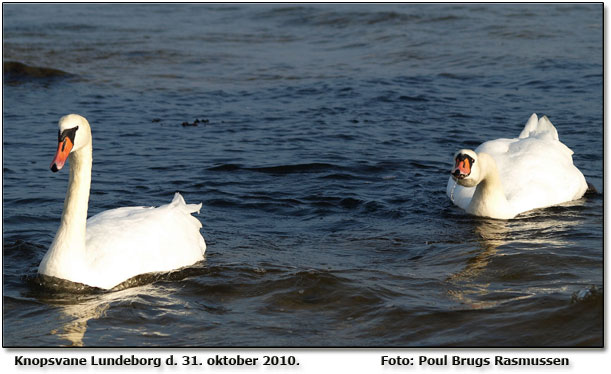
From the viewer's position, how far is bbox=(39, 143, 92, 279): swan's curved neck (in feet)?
22.5

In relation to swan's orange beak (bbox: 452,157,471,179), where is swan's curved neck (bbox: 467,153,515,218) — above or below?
below

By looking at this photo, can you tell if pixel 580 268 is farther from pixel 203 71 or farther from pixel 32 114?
pixel 203 71

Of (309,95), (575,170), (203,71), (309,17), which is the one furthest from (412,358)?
(309,17)

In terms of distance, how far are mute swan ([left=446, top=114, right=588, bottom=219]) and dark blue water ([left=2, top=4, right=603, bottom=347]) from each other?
0.53ft

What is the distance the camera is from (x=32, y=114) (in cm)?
1378

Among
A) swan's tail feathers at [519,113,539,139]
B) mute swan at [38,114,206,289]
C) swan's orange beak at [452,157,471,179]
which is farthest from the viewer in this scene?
swan's tail feathers at [519,113,539,139]

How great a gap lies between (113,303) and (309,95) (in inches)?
345

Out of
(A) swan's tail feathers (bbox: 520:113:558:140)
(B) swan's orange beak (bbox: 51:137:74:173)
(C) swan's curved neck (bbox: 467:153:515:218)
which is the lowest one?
(C) swan's curved neck (bbox: 467:153:515:218)

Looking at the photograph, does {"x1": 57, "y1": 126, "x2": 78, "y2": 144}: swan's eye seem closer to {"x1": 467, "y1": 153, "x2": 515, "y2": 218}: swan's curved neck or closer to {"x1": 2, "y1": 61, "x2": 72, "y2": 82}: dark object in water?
{"x1": 467, "y1": 153, "x2": 515, "y2": 218}: swan's curved neck

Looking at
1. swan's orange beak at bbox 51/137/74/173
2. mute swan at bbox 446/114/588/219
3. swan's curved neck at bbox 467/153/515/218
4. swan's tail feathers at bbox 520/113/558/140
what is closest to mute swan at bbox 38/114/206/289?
swan's orange beak at bbox 51/137/74/173

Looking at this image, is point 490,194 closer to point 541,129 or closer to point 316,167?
point 541,129

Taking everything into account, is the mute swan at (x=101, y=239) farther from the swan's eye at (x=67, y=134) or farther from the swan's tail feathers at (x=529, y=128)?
the swan's tail feathers at (x=529, y=128)

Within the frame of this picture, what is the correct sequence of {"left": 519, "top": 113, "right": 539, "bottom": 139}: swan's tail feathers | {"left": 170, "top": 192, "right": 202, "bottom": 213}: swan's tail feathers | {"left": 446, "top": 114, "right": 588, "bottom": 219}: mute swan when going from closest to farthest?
{"left": 170, "top": 192, "right": 202, "bottom": 213}: swan's tail feathers → {"left": 446, "top": 114, "right": 588, "bottom": 219}: mute swan → {"left": 519, "top": 113, "right": 539, "bottom": 139}: swan's tail feathers

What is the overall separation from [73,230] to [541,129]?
6.28m
